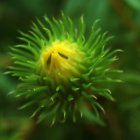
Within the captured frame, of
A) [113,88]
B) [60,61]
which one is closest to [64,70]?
[60,61]

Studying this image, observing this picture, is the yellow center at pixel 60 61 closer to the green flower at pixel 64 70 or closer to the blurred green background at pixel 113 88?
the green flower at pixel 64 70

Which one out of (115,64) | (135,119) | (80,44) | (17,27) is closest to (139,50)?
(115,64)

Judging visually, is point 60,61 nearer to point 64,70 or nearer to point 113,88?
point 64,70

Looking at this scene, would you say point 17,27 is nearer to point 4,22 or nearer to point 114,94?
point 4,22

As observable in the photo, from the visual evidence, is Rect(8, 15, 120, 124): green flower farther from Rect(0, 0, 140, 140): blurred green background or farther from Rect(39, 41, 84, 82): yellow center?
Rect(0, 0, 140, 140): blurred green background

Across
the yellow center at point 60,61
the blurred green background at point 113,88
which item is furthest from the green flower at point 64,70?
the blurred green background at point 113,88

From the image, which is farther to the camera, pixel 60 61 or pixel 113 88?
pixel 113 88

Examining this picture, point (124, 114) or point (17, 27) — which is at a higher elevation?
point (17, 27)

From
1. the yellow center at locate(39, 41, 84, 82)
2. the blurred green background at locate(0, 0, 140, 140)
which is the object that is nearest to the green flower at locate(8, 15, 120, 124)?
the yellow center at locate(39, 41, 84, 82)
